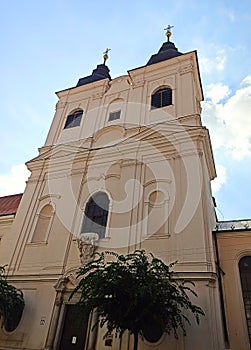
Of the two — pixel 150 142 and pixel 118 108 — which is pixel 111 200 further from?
pixel 118 108

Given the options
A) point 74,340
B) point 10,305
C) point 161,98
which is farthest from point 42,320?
point 161,98

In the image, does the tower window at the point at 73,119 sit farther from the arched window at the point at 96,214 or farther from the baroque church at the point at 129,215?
the arched window at the point at 96,214

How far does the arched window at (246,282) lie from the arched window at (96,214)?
575 cm

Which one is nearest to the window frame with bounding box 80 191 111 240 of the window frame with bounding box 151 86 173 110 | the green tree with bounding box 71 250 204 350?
the green tree with bounding box 71 250 204 350

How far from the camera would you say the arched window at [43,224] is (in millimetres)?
14723

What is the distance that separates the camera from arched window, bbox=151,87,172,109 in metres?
17.3

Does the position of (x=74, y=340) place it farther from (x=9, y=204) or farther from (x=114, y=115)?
(x=114, y=115)

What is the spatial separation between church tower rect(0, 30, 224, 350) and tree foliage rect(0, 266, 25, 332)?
41cm

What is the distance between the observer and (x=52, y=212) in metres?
15.5

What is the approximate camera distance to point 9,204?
65.7 ft

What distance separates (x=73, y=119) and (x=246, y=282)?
14541 millimetres

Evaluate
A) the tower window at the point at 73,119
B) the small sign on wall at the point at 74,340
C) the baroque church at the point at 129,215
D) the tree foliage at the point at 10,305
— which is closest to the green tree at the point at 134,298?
the baroque church at the point at 129,215

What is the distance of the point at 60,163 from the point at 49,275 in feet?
22.5

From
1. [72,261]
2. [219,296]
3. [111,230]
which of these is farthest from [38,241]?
[219,296]
